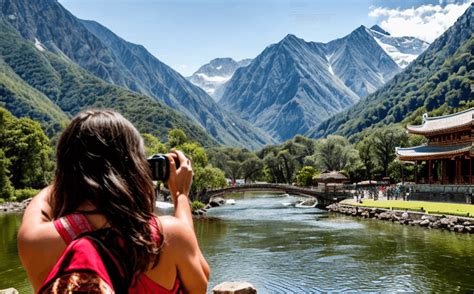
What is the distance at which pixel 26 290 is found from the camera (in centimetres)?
1877

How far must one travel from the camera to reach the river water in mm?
20125

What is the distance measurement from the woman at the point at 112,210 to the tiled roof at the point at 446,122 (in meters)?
51.8

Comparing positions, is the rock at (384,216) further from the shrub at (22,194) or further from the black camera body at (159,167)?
the black camera body at (159,167)

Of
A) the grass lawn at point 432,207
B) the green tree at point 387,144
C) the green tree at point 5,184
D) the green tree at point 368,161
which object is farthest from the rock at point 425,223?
the green tree at point 5,184

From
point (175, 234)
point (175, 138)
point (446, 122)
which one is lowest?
point (175, 234)

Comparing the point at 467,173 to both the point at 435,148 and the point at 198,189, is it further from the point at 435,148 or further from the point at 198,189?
the point at 198,189

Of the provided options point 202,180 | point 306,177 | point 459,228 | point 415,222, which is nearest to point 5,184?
point 202,180

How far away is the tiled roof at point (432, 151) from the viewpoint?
49.5 meters

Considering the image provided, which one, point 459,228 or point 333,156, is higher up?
point 333,156

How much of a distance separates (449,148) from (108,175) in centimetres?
5598

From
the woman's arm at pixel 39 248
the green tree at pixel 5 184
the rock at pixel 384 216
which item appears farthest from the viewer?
the green tree at pixel 5 184

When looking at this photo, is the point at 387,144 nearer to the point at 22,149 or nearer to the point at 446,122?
the point at 446,122

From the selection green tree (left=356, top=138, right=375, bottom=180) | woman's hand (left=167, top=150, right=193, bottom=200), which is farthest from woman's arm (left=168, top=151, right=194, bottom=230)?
green tree (left=356, top=138, right=375, bottom=180)

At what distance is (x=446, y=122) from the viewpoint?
5628 cm
